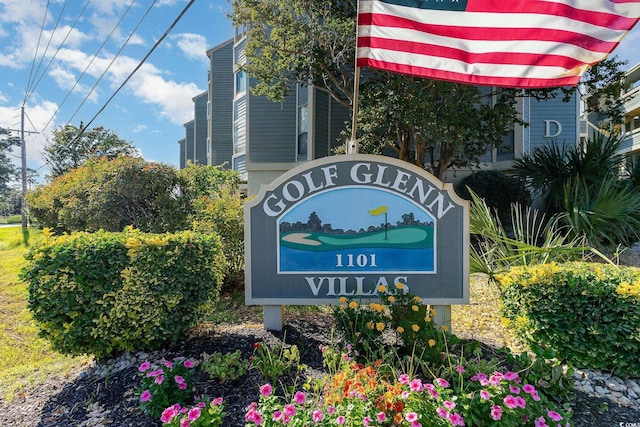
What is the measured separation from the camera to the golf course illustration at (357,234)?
375 centimetres

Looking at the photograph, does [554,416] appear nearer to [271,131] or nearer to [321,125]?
[321,125]

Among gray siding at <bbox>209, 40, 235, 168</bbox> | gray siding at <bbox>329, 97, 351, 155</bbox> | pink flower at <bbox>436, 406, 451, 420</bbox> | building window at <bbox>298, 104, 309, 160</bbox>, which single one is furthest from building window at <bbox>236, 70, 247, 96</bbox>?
pink flower at <bbox>436, 406, 451, 420</bbox>

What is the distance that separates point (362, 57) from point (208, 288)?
2663 mm

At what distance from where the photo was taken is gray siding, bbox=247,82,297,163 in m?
15.0

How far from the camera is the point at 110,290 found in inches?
134

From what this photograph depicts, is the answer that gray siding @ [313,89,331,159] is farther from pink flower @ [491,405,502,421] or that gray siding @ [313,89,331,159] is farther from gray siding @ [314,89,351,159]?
pink flower @ [491,405,502,421]

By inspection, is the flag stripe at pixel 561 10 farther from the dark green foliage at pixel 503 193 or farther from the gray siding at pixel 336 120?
the gray siding at pixel 336 120

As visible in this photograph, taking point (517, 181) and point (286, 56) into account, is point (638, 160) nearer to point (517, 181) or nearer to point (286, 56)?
point (517, 181)

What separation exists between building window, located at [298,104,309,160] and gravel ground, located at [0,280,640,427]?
1068 centimetres

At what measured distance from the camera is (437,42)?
3689 millimetres

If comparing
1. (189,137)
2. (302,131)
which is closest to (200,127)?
(189,137)

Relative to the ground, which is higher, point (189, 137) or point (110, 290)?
point (189, 137)

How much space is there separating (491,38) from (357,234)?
2232 millimetres

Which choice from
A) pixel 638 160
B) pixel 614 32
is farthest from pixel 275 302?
pixel 638 160
